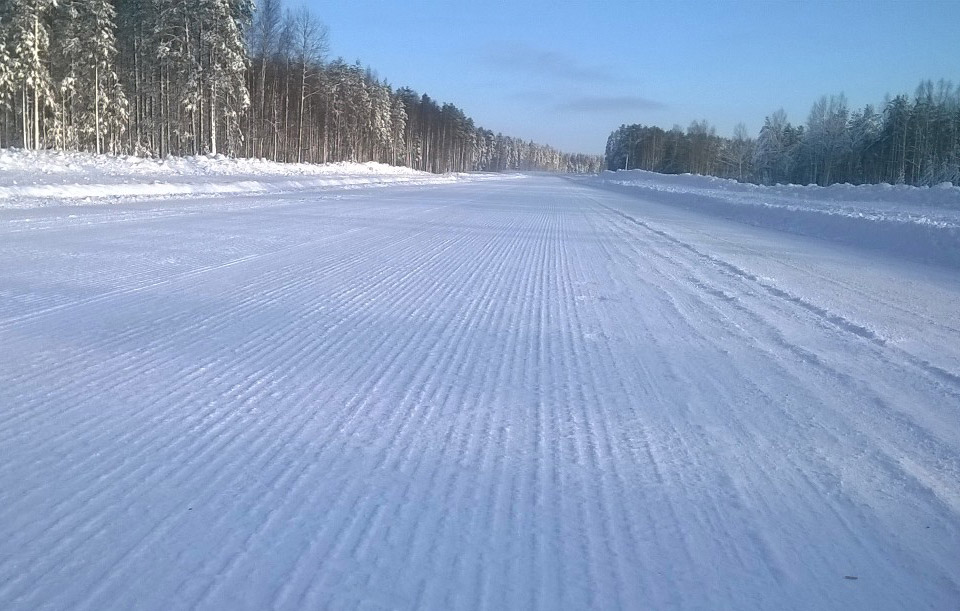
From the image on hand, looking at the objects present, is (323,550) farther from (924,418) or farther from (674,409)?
(924,418)

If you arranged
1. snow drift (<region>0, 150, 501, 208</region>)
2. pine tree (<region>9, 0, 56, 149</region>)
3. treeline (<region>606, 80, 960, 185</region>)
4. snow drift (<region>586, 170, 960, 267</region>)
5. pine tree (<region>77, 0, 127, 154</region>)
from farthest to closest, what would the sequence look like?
treeline (<region>606, 80, 960, 185</region>) < pine tree (<region>77, 0, 127, 154</region>) < pine tree (<region>9, 0, 56, 149</region>) < snow drift (<region>0, 150, 501, 208</region>) < snow drift (<region>586, 170, 960, 267</region>)

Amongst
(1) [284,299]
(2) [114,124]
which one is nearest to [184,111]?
(2) [114,124]

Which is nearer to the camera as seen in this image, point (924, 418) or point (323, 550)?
point (323, 550)

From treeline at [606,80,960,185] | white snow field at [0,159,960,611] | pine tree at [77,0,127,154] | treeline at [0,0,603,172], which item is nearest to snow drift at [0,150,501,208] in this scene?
treeline at [0,0,603,172]

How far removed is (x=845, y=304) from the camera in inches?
310

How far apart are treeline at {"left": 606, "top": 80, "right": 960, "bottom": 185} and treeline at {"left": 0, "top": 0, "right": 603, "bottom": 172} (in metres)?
52.9

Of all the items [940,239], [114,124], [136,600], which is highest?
[114,124]

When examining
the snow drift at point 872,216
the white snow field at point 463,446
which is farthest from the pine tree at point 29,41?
the white snow field at point 463,446

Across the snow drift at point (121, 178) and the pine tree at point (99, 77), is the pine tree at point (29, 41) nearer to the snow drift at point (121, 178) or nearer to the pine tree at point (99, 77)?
the pine tree at point (99, 77)

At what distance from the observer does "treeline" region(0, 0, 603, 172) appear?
39156 millimetres

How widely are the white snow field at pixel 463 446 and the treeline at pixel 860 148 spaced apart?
57.0 meters

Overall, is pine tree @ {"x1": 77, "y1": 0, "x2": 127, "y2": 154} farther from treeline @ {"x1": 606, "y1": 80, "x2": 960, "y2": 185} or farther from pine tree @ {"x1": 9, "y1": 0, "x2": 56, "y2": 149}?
treeline @ {"x1": 606, "y1": 80, "x2": 960, "y2": 185}

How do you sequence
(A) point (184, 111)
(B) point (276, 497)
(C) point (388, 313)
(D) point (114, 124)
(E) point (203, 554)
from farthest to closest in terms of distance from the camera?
(D) point (114, 124) < (A) point (184, 111) < (C) point (388, 313) < (B) point (276, 497) < (E) point (203, 554)

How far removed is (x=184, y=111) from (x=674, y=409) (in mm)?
47949
